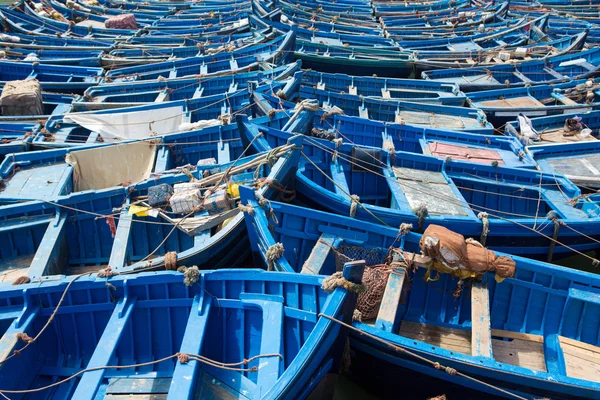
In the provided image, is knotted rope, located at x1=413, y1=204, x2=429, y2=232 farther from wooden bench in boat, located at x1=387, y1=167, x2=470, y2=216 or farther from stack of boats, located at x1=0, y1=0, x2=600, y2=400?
wooden bench in boat, located at x1=387, y1=167, x2=470, y2=216

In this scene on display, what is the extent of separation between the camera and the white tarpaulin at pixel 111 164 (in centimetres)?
1188

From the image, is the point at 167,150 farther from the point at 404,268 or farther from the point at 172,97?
the point at 404,268

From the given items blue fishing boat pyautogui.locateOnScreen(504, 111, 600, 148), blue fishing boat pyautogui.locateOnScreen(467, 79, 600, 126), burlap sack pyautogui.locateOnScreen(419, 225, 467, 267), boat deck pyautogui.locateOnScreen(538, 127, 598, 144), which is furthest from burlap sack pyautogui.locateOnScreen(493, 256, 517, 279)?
blue fishing boat pyautogui.locateOnScreen(467, 79, 600, 126)

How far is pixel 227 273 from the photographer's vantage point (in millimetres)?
7812

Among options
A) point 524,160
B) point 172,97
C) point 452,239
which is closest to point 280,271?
point 452,239

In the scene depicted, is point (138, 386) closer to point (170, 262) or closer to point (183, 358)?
point (183, 358)

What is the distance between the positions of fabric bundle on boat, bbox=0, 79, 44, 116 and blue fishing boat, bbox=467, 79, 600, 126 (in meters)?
13.7

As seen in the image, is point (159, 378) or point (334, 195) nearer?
point (159, 378)

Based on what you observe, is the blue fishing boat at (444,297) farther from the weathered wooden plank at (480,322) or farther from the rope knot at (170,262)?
the rope knot at (170,262)

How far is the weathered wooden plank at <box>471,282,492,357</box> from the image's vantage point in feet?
24.7

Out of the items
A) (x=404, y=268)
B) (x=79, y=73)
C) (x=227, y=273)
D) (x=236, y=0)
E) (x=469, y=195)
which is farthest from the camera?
(x=236, y=0)

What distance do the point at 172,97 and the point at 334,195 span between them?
898 centimetres

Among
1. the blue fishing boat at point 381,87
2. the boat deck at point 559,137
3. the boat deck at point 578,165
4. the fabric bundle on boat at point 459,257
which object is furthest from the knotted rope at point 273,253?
the blue fishing boat at point 381,87

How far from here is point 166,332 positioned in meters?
8.15
